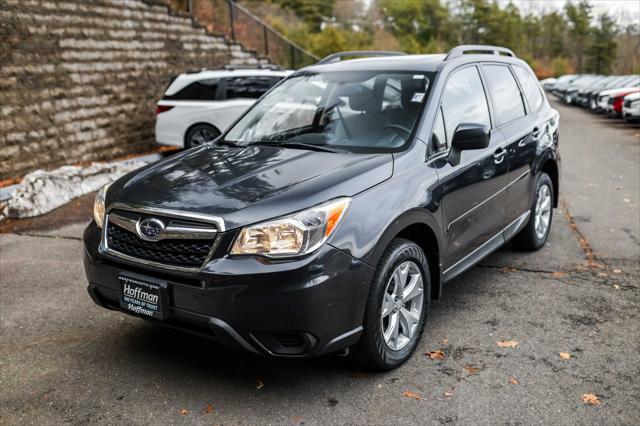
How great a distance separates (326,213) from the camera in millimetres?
3107

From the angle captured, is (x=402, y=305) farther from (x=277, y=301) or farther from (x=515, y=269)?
(x=515, y=269)

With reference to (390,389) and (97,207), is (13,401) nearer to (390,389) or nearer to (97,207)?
(97,207)

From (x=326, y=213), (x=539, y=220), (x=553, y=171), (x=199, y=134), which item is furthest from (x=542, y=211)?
(x=199, y=134)

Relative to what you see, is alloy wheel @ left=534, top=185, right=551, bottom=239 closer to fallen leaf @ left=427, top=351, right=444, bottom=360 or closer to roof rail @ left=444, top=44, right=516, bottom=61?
roof rail @ left=444, top=44, right=516, bottom=61

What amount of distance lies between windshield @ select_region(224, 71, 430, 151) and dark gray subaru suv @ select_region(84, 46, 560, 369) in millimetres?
13

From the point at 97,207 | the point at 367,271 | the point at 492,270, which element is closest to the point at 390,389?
the point at 367,271

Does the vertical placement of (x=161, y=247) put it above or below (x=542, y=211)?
above

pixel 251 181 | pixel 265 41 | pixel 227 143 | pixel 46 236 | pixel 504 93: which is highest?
pixel 265 41

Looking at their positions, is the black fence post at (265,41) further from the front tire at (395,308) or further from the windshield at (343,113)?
the front tire at (395,308)

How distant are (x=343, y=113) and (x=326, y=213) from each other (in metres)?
1.38

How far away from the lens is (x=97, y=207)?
377 centimetres

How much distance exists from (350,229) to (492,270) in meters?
2.74

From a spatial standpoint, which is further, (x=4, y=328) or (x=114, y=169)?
(x=114, y=169)

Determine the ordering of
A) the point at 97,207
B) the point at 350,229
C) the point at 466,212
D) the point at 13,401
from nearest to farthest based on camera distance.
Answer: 1. the point at 350,229
2. the point at 13,401
3. the point at 97,207
4. the point at 466,212
